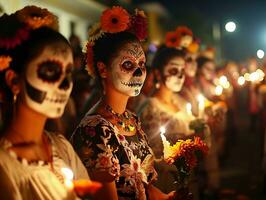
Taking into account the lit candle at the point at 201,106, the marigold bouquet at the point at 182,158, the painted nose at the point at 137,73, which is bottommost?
the marigold bouquet at the point at 182,158

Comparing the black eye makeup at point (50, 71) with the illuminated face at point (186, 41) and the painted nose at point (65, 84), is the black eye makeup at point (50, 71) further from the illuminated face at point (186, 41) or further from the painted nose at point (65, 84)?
the illuminated face at point (186, 41)

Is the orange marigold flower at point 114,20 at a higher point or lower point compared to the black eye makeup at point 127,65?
higher

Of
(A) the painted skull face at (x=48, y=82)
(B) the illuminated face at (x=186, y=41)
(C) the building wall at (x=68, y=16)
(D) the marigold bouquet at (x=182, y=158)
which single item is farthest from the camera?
(C) the building wall at (x=68, y=16)

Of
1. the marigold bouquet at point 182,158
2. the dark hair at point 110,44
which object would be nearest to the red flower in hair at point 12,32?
the dark hair at point 110,44

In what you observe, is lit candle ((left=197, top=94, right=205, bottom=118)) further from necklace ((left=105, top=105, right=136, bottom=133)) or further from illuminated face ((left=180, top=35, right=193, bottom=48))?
necklace ((left=105, top=105, right=136, bottom=133))

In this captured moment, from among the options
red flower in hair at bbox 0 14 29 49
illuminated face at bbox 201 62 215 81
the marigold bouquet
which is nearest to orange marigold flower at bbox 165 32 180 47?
illuminated face at bbox 201 62 215 81

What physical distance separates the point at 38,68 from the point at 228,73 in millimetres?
10433

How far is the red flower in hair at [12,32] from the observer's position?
3.21 meters

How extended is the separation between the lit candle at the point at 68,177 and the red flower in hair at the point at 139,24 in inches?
65.9

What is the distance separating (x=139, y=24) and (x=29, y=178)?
196 centimetres

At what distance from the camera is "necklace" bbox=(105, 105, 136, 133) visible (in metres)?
4.29

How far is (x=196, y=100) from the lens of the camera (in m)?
7.86

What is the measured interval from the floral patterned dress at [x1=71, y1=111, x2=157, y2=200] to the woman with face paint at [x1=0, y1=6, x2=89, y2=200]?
0.53 meters

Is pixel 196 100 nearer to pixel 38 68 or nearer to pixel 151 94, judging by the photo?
pixel 151 94
